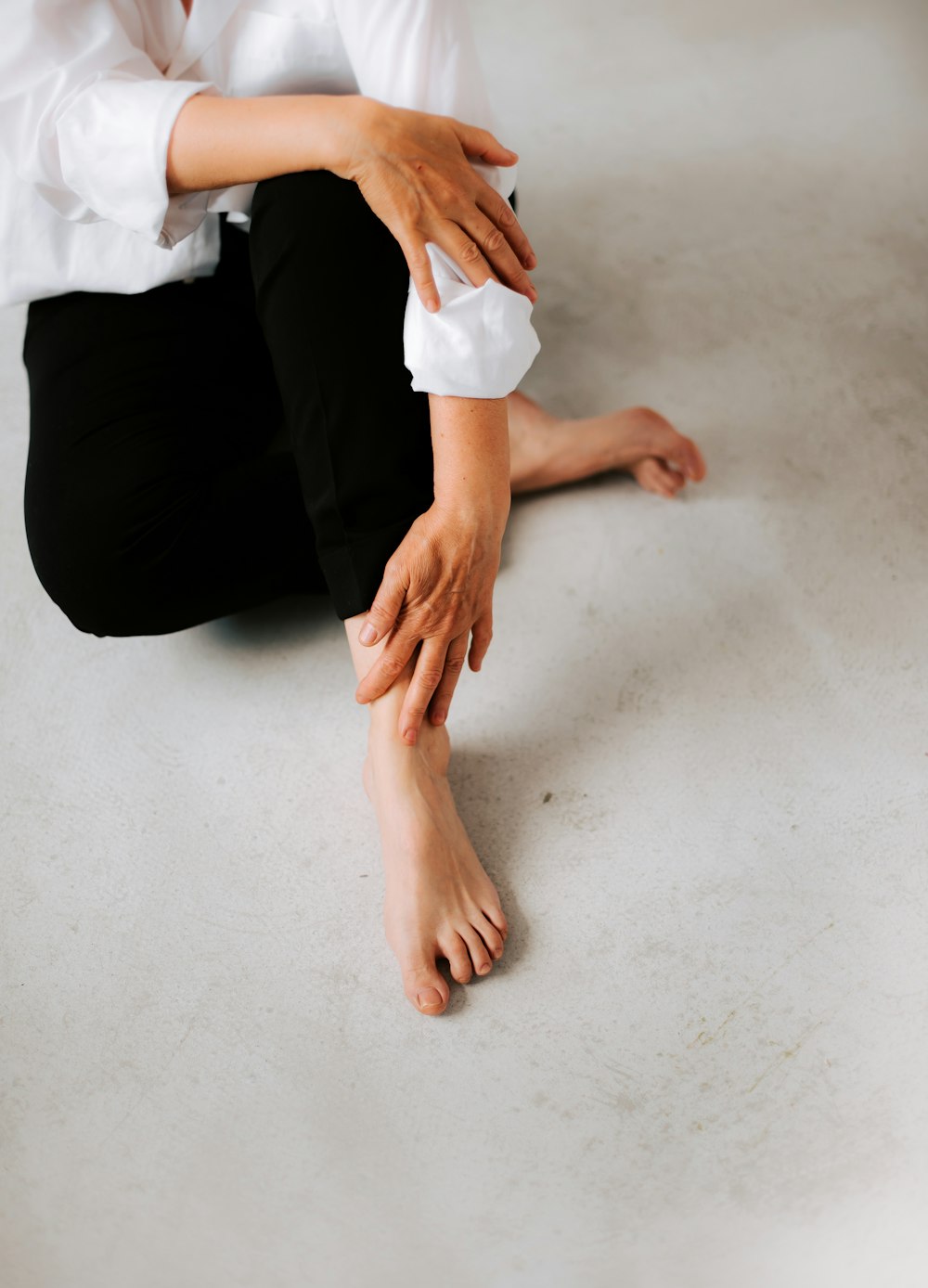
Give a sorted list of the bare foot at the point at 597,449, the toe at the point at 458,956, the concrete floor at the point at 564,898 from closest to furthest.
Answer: the concrete floor at the point at 564,898 → the toe at the point at 458,956 → the bare foot at the point at 597,449

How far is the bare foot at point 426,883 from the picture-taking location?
3.10 ft

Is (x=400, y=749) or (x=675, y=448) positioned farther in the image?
(x=675, y=448)

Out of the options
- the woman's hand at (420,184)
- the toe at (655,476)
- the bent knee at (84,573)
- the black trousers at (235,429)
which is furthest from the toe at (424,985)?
the toe at (655,476)

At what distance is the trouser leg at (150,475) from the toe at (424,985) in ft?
1.37

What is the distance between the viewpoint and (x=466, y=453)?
0.91 m

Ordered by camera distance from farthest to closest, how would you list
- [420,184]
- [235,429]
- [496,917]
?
1. [235,429]
2. [496,917]
3. [420,184]

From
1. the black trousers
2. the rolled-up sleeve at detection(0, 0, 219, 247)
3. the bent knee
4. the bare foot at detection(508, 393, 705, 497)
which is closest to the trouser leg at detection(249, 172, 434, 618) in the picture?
the black trousers

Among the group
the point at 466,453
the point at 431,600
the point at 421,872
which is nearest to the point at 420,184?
the point at 466,453

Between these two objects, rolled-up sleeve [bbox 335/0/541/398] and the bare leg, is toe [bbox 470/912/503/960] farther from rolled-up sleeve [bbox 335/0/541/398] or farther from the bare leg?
rolled-up sleeve [bbox 335/0/541/398]

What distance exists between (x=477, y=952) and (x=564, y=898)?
0.36 feet

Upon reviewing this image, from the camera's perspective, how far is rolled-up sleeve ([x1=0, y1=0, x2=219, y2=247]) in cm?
88

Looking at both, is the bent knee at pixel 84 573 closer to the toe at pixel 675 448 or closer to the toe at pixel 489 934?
the toe at pixel 489 934

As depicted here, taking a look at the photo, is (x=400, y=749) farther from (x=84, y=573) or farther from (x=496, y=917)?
(x=84, y=573)

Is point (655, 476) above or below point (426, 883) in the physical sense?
above
